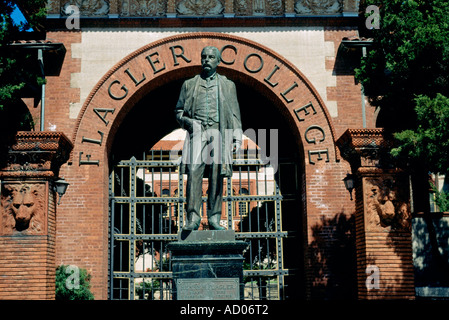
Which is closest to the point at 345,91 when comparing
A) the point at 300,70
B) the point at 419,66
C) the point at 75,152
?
the point at 300,70

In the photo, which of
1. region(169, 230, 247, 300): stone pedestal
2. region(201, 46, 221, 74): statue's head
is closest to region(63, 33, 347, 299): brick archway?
region(201, 46, 221, 74): statue's head

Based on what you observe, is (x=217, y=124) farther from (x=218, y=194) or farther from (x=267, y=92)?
(x=267, y=92)

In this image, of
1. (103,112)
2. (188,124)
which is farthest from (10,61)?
(188,124)

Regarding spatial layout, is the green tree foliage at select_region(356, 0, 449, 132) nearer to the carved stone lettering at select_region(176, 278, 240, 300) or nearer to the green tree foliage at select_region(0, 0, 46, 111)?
the carved stone lettering at select_region(176, 278, 240, 300)

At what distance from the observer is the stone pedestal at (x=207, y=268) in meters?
8.35

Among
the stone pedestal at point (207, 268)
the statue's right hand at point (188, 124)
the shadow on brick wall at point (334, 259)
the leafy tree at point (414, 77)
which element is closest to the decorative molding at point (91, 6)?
the leafy tree at point (414, 77)

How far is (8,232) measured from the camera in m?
12.6

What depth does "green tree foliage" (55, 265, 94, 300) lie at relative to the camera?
44.2 ft

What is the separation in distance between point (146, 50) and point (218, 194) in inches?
278

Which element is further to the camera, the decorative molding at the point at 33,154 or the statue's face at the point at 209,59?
the decorative molding at the point at 33,154

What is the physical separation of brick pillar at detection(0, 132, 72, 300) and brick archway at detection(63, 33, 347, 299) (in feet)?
5.35

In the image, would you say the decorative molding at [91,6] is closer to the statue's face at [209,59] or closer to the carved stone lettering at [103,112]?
the carved stone lettering at [103,112]

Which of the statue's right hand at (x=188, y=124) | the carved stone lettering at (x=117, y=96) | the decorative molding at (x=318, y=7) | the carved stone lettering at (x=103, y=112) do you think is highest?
the decorative molding at (x=318, y=7)

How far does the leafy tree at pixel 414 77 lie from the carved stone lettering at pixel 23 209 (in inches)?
260
